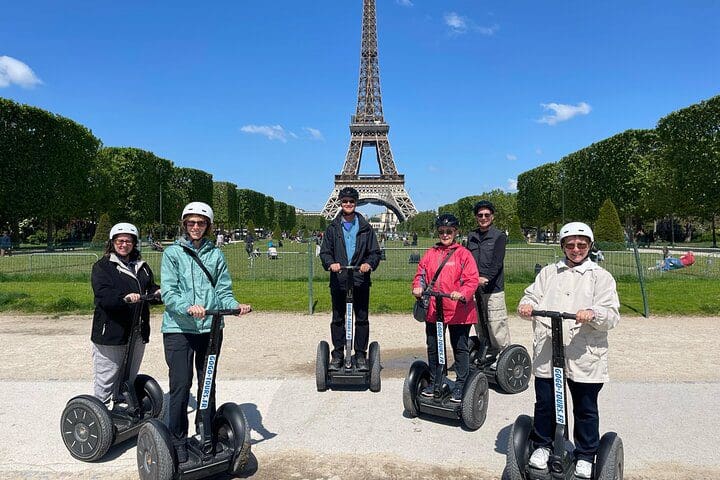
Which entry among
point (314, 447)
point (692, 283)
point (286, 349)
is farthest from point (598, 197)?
point (314, 447)

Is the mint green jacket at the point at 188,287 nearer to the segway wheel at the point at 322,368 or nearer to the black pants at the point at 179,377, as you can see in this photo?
the black pants at the point at 179,377

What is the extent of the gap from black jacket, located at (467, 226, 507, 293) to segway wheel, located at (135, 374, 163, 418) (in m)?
3.27

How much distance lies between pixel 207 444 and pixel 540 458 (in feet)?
7.00

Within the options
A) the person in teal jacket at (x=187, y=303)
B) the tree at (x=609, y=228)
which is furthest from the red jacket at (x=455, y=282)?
the tree at (x=609, y=228)

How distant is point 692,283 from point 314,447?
40.2 ft

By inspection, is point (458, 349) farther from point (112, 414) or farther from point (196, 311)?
point (112, 414)

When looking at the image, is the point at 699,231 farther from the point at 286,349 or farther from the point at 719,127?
the point at 286,349

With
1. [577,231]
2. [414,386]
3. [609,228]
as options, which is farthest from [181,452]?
[609,228]

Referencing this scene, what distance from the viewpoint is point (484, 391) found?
4.43 meters

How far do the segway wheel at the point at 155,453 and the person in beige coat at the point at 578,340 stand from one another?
2.23 meters

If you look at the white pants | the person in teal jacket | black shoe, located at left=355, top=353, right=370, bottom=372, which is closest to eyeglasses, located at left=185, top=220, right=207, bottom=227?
the person in teal jacket

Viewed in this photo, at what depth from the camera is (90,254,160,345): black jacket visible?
3869mm

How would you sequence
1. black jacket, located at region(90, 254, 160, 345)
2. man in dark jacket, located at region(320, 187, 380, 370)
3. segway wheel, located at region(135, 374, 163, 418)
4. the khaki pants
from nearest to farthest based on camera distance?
black jacket, located at region(90, 254, 160, 345) → segway wheel, located at region(135, 374, 163, 418) → man in dark jacket, located at region(320, 187, 380, 370) → the khaki pants

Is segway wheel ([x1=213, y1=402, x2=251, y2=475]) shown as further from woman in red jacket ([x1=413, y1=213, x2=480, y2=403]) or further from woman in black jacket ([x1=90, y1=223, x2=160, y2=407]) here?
woman in red jacket ([x1=413, y1=213, x2=480, y2=403])
